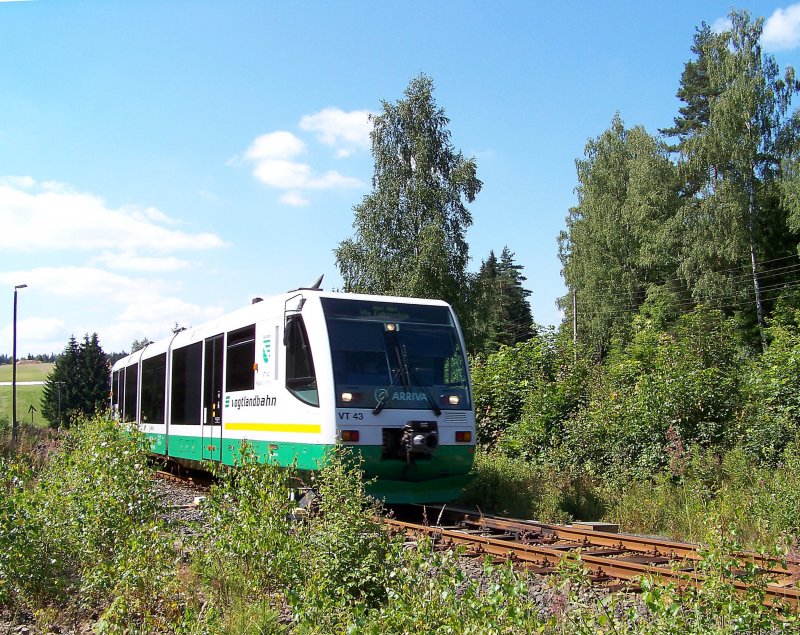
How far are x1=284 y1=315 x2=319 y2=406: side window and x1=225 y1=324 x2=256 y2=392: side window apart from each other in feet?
4.39

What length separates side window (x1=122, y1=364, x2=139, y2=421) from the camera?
20.7 meters

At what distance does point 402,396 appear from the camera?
395 inches

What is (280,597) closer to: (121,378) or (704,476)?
(704,476)

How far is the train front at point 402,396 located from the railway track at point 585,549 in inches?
28.4

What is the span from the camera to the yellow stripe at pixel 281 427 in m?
9.69

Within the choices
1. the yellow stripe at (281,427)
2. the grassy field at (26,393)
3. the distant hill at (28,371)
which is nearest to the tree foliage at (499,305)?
the yellow stripe at (281,427)

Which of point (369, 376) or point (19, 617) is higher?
point (369, 376)

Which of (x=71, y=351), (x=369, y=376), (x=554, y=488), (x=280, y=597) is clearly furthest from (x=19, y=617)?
(x=71, y=351)

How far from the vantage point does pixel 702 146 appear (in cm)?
3566

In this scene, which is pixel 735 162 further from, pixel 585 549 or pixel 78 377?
pixel 78 377

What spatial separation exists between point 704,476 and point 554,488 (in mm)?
2239

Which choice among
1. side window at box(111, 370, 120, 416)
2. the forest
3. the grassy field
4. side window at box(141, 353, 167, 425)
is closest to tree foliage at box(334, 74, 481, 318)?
the forest

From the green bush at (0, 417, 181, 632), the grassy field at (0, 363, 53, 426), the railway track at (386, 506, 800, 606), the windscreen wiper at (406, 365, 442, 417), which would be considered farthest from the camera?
the grassy field at (0, 363, 53, 426)

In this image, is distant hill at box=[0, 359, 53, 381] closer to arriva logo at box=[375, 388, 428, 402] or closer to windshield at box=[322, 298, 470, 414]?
windshield at box=[322, 298, 470, 414]
